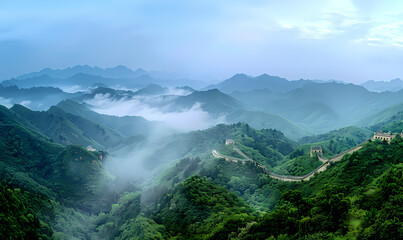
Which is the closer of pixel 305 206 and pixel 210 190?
pixel 305 206

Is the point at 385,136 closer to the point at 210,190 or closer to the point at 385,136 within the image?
the point at 385,136

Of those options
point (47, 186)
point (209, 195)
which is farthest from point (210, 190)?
point (47, 186)

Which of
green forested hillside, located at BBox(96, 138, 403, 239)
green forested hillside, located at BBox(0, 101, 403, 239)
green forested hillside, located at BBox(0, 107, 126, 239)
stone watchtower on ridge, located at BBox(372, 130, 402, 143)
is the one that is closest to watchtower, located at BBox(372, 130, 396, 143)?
stone watchtower on ridge, located at BBox(372, 130, 402, 143)

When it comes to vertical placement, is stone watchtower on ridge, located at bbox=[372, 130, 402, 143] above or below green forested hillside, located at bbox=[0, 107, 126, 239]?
above

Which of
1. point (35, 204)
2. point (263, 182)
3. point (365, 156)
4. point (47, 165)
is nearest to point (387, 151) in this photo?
point (365, 156)

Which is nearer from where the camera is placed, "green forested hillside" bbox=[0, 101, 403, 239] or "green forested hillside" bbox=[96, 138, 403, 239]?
"green forested hillside" bbox=[96, 138, 403, 239]

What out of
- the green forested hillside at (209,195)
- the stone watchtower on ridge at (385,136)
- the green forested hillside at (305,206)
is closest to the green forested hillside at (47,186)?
the green forested hillside at (209,195)

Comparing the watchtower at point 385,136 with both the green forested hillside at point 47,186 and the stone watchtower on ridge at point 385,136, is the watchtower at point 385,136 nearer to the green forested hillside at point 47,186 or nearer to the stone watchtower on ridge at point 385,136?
the stone watchtower on ridge at point 385,136

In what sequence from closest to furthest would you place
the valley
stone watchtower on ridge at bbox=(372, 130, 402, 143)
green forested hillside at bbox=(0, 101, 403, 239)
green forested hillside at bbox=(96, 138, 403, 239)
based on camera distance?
green forested hillside at bbox=(96, 138, 403, 239) → green forested hillside at bbox=(0, 101, 403, 239) → the valley → stone watchtower on ridge at bbox=(372, 130, 402, 143)

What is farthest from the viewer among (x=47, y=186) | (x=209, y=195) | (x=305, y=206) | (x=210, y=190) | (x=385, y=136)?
(x=47, y=186)

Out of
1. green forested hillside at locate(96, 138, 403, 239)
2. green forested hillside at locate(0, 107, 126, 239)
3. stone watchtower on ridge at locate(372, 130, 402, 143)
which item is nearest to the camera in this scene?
green forested hillside at locate(96, 138, 403, 239)

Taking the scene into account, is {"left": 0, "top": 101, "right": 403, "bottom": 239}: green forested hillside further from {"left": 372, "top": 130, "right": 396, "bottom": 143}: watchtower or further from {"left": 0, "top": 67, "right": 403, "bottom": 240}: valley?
{"left": 372, "top": 130, "right": 396, "bottom": 143}: watchtower
